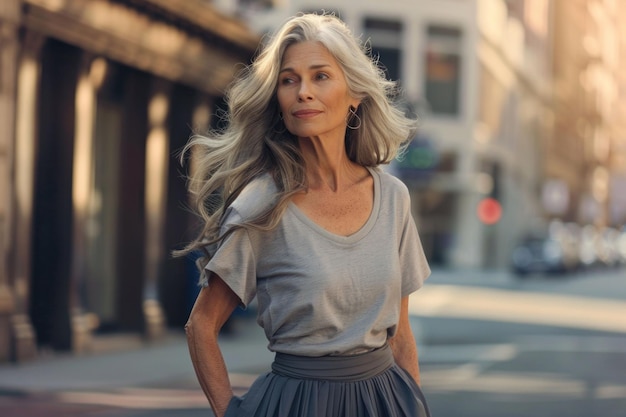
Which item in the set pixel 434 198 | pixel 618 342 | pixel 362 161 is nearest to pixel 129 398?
pixel 362 161

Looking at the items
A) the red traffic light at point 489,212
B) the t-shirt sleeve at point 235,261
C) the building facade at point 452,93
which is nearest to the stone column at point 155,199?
the t-shirt sleeve at point 235,261

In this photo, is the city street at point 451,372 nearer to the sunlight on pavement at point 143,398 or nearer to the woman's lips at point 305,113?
the sunlight on pavement at point 143,398

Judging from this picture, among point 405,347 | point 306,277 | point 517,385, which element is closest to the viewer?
point 306,277

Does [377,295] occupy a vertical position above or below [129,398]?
above

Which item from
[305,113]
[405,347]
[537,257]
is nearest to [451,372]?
[405,347]

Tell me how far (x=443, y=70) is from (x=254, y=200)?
46.9 metres

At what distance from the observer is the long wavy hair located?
318 cm

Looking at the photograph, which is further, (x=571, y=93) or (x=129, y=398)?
(x=571, y=93)

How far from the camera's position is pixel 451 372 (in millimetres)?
13828

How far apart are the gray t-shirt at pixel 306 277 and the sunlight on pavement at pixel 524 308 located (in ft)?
57.4

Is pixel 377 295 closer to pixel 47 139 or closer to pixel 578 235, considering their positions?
pixel 47 139

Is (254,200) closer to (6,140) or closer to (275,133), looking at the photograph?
(275,133)

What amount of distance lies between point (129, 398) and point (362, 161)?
7.86m

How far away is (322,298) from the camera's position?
3.07 meters
